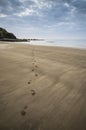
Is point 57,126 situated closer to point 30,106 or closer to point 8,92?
point 30,106

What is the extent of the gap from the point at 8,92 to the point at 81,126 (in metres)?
1.85

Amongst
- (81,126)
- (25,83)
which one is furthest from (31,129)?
(25,83)

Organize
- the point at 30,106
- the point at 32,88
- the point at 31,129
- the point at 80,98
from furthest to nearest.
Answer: the point at 32,88 → the point at 80,98 → the point at 30,106 → the point at 31,129

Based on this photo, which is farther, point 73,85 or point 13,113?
point 73,85

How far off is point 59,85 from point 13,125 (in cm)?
180

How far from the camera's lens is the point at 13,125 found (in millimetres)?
1994

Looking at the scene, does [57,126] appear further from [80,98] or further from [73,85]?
[73,85]

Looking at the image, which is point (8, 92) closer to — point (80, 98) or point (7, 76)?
point (7, 76)

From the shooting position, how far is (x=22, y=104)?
2510mm

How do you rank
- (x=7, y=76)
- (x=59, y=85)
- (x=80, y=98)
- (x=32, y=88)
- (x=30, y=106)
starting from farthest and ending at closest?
(x=7, y=76)
(x=59, y=85)
(x=32, y=88)
(x=80, y=98)
(x=30, y=106)

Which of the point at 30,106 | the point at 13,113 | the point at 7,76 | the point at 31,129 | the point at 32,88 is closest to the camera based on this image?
the point at 31,129

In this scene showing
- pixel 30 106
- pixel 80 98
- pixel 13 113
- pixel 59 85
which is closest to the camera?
pixel 13 113

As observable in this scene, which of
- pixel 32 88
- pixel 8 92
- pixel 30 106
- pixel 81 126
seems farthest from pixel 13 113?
pixel 81 126

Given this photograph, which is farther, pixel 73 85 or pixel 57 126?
pixel 73 85
